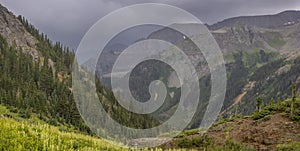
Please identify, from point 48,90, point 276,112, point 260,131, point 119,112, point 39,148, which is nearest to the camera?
point 39,148

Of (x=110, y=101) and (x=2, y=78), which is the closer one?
(x=2, y=78)

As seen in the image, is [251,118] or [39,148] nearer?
[39,148]

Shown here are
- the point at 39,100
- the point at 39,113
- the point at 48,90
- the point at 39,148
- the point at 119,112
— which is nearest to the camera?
the point at 39,148

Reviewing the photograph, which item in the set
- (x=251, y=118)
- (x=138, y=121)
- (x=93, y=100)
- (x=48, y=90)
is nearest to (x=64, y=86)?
(x=48, y=90)

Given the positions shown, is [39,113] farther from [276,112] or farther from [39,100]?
[276,112]

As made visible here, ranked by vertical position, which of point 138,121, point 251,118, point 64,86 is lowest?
point 138,121

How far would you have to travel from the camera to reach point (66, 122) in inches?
4656

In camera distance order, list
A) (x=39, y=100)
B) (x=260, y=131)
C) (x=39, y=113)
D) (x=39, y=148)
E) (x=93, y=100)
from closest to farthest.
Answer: (x=39, y=148), (x=260, y=131), (x=39, y=113), (x=39, y=100), (x=93, y=100)

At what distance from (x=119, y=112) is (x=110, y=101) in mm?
22663

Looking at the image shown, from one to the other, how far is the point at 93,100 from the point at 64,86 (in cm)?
2470

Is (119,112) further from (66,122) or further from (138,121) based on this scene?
(66,122)

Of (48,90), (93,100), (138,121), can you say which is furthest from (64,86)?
(138,121)

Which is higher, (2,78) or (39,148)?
(2,78)

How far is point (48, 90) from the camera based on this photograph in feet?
510
